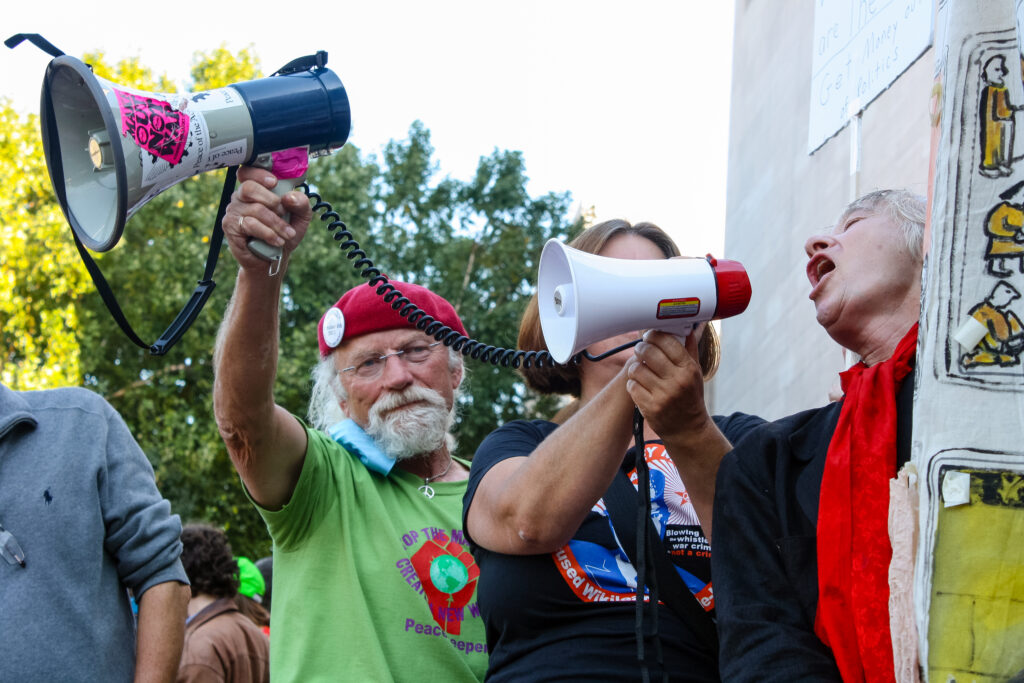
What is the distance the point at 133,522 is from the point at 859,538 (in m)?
1.87

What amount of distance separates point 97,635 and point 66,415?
1.90 feet

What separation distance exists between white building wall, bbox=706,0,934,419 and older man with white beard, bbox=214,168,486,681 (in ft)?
11.8

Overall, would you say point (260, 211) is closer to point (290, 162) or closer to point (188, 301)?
point (290, 162)

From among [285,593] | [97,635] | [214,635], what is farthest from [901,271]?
[214,635]

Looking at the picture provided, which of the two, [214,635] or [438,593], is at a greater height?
[438,593]

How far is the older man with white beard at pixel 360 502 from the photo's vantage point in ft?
8.45

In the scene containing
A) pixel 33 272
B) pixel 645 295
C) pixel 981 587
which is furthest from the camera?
pixel 33 272

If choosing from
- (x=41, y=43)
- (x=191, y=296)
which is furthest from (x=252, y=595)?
(x=41, y=43)

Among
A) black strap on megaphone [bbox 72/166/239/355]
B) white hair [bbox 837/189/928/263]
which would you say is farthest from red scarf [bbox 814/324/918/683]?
black strap on megaphone [bbox 72/166/239/355]

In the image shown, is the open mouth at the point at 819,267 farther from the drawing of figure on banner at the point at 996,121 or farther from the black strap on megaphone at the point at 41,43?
the black strap on megaphone at the point at 41,43

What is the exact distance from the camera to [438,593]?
275 cm

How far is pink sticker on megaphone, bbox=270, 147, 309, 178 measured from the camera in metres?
2.12

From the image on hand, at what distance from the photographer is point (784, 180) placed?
9555 mm

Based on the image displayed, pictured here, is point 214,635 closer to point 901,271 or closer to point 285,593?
point 285,593
